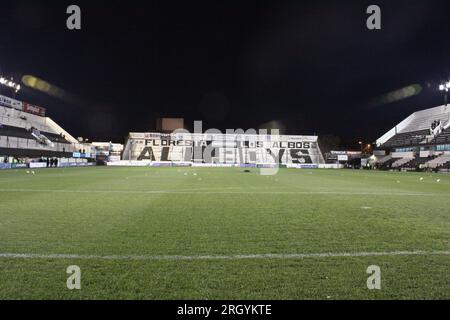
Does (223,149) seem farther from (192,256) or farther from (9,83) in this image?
(192,256)

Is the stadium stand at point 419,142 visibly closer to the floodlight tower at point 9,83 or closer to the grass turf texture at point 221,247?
the grass turf texture at point 221,247

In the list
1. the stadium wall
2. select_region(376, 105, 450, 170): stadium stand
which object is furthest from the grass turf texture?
the stadium wall

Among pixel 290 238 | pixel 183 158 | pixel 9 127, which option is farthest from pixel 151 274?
pixel 183 158

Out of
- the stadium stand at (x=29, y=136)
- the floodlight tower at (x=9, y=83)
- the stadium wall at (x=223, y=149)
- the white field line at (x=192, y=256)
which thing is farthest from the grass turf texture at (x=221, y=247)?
the stadium wall at (x=223, y=149)

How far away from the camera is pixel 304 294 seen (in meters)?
4.29

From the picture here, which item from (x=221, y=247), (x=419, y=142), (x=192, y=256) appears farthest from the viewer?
(x=419, y=142)

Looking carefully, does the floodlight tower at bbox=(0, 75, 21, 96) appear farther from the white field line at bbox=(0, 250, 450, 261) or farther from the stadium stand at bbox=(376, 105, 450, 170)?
the stadium stand at bbox=(376, 105, 450, 170)

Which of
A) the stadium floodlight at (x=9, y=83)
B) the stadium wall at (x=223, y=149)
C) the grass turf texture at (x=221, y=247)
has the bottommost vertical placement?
the grass turf texture at (x=221, y=247)

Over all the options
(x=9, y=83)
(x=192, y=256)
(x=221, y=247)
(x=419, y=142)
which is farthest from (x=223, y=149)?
(x=192, y=256)

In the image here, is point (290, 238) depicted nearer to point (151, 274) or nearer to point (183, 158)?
point (151, 274)

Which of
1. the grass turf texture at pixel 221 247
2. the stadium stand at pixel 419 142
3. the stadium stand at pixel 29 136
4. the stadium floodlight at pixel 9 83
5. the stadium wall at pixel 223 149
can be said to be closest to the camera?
the grass turf texture at pixel 221 247

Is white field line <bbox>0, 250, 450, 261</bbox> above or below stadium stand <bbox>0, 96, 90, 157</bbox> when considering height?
below

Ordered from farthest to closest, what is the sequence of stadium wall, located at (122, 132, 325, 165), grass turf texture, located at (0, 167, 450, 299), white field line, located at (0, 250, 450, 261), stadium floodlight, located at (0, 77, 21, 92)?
stadium wall, located at (122, 132, 325, 165)
stadium floodlight, located at (0, 77, 21, 92)
white field line, located at (0, 250, 450, 261)
grass turf texture, located at (0, 167, 450, 299)
